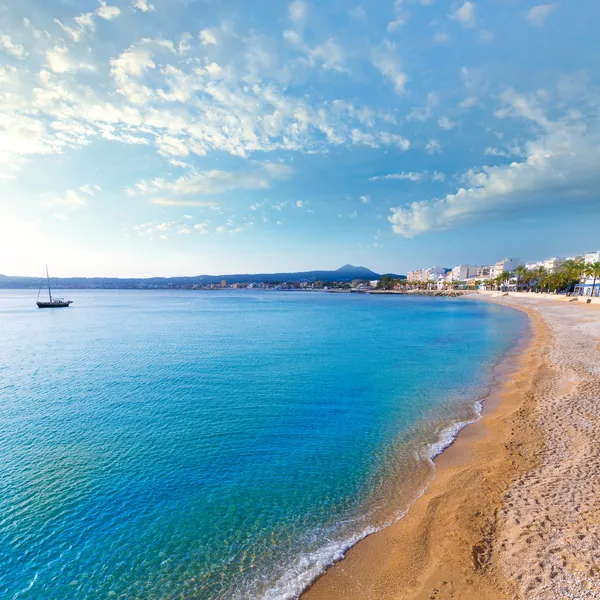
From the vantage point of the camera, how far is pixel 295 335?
134 ft

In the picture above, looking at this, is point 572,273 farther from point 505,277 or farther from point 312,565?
point 312,565

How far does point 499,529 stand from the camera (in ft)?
24.0

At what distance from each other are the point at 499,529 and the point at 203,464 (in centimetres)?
905

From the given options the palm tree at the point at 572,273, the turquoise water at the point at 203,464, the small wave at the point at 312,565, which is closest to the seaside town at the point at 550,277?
the palm tree at the point at 572,273

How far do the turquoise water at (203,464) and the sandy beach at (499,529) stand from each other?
2.81 ft

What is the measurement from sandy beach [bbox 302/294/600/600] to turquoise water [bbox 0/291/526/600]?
2.81 feet

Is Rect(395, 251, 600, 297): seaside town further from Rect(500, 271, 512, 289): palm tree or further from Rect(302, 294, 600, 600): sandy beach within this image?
Rect(302, 294, 600, 600): sandy beach

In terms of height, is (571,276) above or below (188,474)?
above

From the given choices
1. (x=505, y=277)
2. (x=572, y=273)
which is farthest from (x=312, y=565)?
(x=505, y=277)

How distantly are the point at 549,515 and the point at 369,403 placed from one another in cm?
995

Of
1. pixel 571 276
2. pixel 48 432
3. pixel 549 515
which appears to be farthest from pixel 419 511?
pixel 571 276

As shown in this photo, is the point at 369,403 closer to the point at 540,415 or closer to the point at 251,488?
the point at 540,415

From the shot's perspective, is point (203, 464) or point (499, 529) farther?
point (203, 464)

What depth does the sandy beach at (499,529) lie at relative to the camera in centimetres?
599
